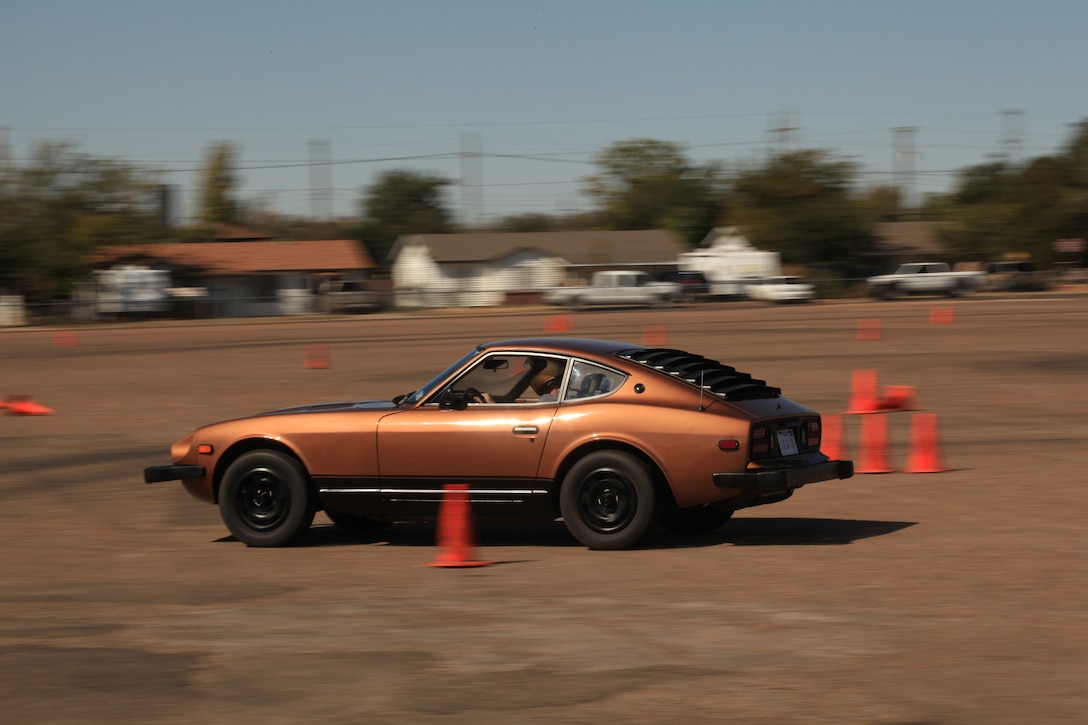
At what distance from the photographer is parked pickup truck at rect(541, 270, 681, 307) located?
2413 inches

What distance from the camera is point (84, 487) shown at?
Answer: 41.7 feet

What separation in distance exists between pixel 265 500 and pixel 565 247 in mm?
79637

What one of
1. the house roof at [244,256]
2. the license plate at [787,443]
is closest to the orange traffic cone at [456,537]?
the license plate at [787,443]

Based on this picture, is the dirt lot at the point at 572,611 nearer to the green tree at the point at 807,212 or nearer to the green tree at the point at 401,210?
the green tree at the point at 807,212

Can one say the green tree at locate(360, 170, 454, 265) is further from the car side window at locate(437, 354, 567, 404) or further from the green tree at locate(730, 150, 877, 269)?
the car side window at locate(437, 354, 567, 404)

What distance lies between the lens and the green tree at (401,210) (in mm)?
114438

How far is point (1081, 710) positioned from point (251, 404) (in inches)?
674

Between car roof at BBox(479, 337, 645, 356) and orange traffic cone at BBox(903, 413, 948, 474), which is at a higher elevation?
car roof at BBox(479, 337, 645, 356)

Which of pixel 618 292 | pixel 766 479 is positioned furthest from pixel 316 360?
pixel 618 292

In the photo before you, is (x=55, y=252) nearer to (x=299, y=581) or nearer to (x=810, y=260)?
(x=810, y=260)

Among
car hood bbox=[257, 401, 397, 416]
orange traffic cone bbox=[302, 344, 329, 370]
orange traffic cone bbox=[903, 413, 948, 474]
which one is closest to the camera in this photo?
car hood bbox=[257, 401, 397, 416]

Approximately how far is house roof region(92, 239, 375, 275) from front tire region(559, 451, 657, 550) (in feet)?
208

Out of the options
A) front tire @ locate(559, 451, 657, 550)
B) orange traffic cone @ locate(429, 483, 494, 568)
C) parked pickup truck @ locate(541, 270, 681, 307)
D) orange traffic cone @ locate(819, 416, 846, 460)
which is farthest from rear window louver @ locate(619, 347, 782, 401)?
parked pickup truck @ locate(541, 270, 681, 307)

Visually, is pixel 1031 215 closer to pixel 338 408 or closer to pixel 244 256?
pixel 244 256
